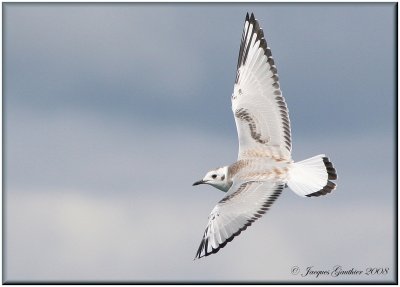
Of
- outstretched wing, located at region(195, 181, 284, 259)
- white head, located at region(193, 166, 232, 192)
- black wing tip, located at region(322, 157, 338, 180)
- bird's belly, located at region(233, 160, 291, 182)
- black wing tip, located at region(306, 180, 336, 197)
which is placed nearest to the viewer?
outstretched wing, located at region(195, 181, 284, 259)

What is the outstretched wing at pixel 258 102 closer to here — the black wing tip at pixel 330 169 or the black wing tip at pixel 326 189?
the black wing tip at pixel 330 169

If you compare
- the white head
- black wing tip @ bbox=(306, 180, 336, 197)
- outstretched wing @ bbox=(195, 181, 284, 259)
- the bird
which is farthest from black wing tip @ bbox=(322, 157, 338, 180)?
the white head

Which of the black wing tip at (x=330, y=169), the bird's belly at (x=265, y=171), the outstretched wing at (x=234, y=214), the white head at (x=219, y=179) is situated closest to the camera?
the outstretched wing at (x=234, y=214)

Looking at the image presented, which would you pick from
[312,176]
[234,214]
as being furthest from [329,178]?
[234,214]

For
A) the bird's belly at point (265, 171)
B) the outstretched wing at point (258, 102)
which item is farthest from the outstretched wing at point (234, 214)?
the outstretched wing at point (258, 102)

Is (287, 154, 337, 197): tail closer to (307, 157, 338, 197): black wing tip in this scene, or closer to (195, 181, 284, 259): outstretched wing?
(307, 157, 338, 197): black wing tip

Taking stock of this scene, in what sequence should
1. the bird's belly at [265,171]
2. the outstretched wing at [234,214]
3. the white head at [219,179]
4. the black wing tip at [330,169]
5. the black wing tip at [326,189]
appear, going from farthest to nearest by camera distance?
the white head at [219,179] < the black wing tip at [330,169] < the bird's belly at [265,171] < the black wing tip at [326,189] < the outstretched wing at [234,214]

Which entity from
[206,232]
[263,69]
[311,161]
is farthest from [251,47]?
[206,232]
